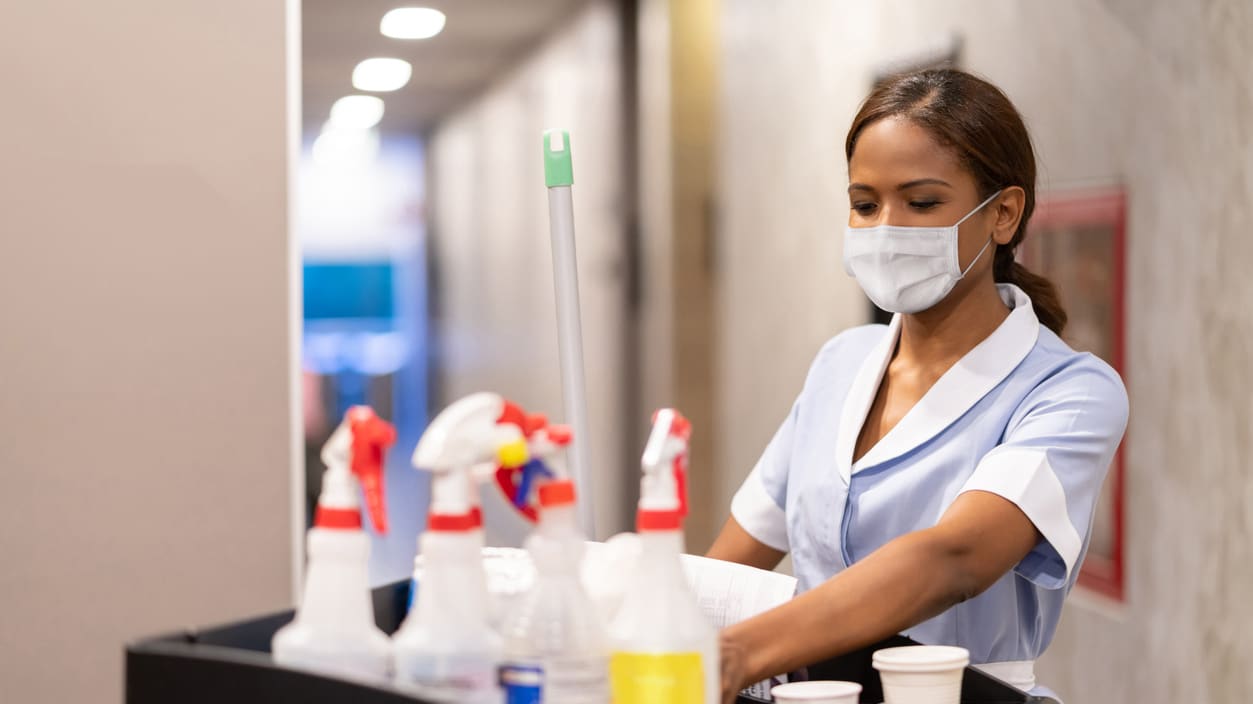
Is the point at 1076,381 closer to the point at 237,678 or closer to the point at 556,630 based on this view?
the point at 556,630

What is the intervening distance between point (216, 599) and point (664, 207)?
1.90 meters

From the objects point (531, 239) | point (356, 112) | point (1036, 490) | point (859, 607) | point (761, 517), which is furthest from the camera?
point (531, 239)

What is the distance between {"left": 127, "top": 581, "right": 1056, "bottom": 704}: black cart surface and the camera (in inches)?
28.8

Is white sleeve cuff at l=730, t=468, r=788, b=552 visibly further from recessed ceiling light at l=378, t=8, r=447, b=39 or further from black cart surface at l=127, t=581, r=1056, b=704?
recessed ceiling light at l=378, t=8, r=447, b=39

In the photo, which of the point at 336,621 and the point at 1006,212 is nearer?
the point at 336,621

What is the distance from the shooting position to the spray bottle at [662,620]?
0.75 metres

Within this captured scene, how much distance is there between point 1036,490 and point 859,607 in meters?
0.26

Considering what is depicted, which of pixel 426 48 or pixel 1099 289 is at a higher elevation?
pixel 426 48

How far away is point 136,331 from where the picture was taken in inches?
99.3

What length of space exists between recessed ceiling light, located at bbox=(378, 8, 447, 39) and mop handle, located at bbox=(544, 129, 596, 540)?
2.78 metres

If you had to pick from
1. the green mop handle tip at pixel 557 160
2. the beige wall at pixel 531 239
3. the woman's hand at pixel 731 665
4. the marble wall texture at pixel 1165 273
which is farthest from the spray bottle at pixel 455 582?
the beige wall at pixel 531 239

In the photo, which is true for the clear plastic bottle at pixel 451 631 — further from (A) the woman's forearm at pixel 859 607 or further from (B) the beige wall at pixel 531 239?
(B) the beige wall at pixel 531 239

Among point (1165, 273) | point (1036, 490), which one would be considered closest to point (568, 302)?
point (1036, 490)

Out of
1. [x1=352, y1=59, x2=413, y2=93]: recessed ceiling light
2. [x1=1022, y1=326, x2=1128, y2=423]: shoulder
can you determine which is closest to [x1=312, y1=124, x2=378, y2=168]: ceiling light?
[x1=352, y1=59, x2=413, y2=93]: recessed ceiling light
